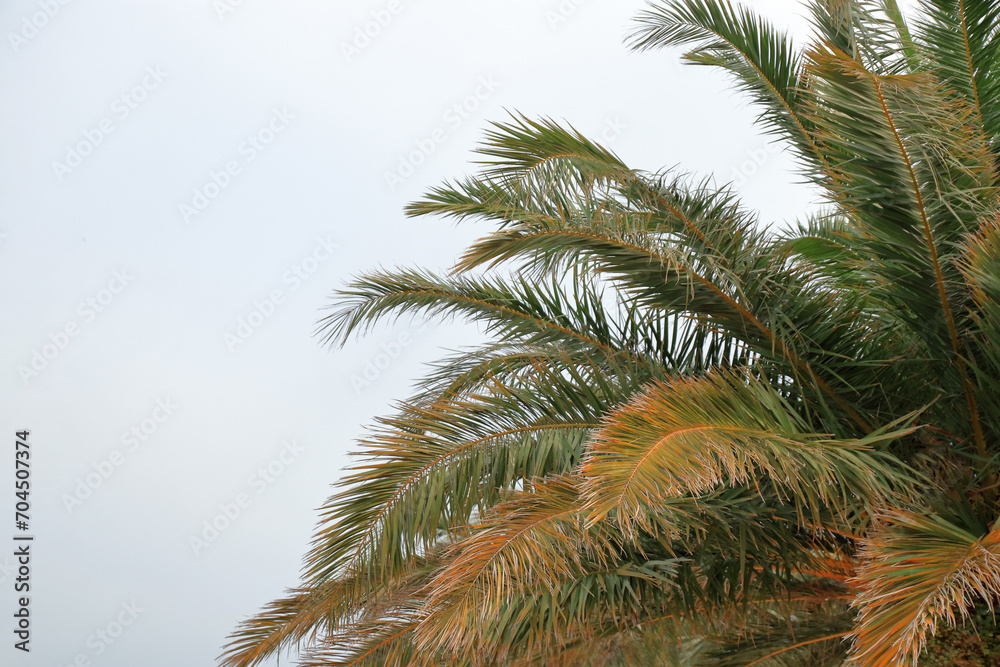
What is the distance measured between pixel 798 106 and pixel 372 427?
357 cm

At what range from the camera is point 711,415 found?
3955 mm

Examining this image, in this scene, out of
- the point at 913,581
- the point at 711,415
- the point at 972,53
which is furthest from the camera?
the point at 972,53

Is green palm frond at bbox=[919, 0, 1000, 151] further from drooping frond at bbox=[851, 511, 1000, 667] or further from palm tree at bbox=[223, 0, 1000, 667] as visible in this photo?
drooping frond at bbox=[851, 511, 1000, 667]

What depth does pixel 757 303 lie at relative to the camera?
4.97 meters

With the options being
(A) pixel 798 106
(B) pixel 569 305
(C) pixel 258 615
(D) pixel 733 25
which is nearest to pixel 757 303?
(B) pixel 569 305

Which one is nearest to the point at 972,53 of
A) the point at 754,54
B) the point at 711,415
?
the point at 754,54

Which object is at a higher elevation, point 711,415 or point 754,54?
point 754,54

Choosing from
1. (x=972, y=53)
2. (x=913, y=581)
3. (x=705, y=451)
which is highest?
(x=972, y=53)

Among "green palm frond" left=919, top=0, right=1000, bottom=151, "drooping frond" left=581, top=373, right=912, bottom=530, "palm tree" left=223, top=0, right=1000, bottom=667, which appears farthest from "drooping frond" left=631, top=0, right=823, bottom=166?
"drooping frond" left=581, top=373, right=912, bottom=530

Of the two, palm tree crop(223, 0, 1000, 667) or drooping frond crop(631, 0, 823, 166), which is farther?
drooping frond crop(631, 0, 823, 166)

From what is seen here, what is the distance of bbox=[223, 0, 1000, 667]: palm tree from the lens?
12.8 ft

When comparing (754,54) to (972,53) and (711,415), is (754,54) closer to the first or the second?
(972,53)

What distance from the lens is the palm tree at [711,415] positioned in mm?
3912

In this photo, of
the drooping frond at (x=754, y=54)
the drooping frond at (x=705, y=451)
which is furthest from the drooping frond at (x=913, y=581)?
the drooping frond at (x=754, y=54)
